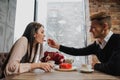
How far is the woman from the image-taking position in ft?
4.78

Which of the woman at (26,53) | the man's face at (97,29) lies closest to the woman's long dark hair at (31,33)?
the woman at (26,53)

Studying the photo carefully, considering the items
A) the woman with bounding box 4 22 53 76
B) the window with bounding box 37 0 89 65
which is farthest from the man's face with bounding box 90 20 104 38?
the window with bounding box 37 0 89 65

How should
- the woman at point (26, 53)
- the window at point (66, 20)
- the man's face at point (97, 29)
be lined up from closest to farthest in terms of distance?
Answer: the woman at point (26, 53) → the man's face at point (97, 29) → the window at point (66, 20)

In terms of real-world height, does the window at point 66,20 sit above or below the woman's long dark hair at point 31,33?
above

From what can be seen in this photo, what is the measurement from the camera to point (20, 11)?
14.0 ft

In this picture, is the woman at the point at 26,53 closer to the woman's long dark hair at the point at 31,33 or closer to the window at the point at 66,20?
the woman's long dark hair at the point at 31,33

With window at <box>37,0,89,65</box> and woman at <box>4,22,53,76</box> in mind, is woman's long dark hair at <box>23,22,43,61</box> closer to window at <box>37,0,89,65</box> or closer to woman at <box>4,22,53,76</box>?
woman at <box>4,22,53,76</box>

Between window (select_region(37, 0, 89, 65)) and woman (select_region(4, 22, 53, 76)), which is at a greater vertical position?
window (select_region(37, 0, 89, 65))

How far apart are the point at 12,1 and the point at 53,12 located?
1281 mm

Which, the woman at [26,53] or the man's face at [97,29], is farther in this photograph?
the man's face at [97,29]

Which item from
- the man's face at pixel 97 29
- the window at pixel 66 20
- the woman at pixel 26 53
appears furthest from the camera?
the window at pixel 66 20

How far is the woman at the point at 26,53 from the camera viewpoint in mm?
1458

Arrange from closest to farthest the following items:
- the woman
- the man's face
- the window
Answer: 1. the woman
2. the man's face
3. the window

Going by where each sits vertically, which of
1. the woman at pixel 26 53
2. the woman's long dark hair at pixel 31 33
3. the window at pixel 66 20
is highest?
the window at pixel 66 20
